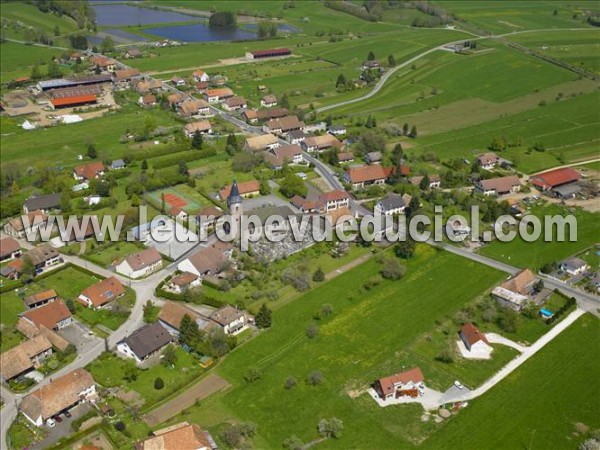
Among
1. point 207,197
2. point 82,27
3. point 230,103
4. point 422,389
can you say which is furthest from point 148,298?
point 82,27

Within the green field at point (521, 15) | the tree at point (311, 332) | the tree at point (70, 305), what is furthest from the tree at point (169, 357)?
the green field at point (521, 15)

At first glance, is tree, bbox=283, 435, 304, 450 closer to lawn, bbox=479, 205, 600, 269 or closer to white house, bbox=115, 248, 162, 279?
white house, bbox=115, 248, 162, 279

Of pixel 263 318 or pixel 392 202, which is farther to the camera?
pixel 392 202

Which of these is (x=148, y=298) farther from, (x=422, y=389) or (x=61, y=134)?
(x=61, y=134)

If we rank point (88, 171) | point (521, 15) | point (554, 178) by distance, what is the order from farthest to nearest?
1. point (521, 15)
2. point (88, 171)
3. point (554, 178)

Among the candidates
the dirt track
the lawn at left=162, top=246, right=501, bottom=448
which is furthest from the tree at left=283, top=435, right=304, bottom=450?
the dirt track

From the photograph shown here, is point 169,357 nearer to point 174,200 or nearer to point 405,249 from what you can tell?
point 405,249

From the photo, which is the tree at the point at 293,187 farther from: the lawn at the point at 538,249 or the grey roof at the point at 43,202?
the grey roof at the point at 43,202

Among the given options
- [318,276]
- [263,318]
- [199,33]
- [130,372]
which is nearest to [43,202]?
[130,372]
